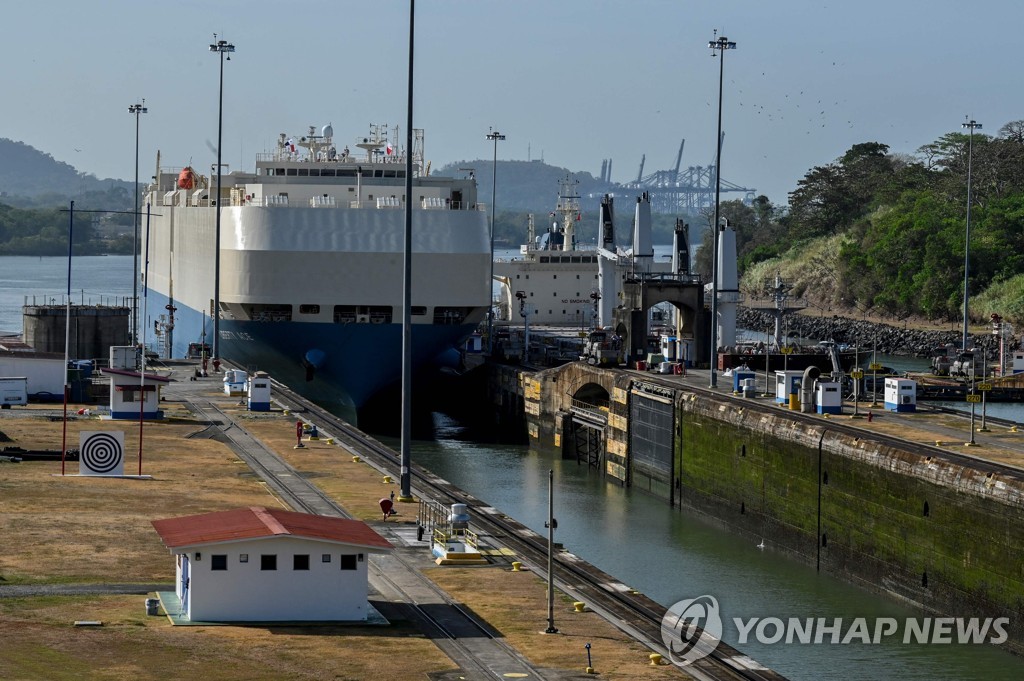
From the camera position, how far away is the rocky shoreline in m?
130

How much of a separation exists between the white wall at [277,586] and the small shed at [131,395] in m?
30.9

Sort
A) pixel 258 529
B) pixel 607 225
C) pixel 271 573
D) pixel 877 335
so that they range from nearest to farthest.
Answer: pixel 271 573 < pixel 258 529 < pixel 607 225 < pixel 877 335

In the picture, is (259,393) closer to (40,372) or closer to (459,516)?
(40,372)

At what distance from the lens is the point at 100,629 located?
29484 millimetres

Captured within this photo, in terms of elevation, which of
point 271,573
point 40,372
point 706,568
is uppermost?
point 40,372

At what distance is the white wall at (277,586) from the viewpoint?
30.4 metres

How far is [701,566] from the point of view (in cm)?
4956

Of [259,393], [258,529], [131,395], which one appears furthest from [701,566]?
[131,395]

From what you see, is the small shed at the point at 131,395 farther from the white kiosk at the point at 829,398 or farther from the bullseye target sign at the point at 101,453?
the white kiosk at the point at 829,398

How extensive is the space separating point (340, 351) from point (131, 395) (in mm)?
17297

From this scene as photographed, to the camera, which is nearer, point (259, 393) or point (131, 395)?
point (131, 395)

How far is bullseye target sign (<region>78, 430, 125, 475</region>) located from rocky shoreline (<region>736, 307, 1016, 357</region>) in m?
75.0

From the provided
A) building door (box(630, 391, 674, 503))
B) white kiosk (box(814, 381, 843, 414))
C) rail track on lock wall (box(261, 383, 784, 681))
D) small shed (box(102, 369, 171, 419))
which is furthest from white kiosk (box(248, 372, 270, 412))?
white kiosk (box(814, 381, 843, 414))

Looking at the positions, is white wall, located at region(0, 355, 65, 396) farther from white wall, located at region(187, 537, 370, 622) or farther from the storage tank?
white wall, located at region(187, 537, 370, 622)
